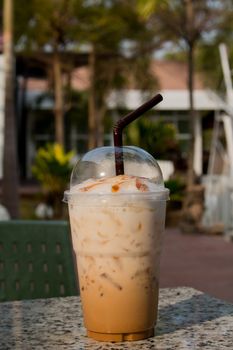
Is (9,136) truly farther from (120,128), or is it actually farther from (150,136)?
(120,128)

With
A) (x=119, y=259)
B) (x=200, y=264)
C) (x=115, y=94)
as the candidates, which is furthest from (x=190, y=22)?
(x=119, y=259)

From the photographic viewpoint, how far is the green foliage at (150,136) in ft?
Result: 52.5

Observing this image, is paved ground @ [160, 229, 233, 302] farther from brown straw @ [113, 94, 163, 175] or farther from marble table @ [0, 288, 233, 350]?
brown straw @ [113, 94, 163, 175]

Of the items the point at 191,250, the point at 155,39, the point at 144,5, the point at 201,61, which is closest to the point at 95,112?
the point at 155,39

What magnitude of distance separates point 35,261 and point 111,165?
1.06m

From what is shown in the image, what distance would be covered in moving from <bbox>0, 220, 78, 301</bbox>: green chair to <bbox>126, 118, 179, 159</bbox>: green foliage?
1291cm

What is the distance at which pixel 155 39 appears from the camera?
2198 centimetres

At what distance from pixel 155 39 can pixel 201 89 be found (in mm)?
8795

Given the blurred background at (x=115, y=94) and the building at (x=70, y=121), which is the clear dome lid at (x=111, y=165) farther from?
the building at (x=70, y=121)

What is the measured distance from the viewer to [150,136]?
16.1 metres

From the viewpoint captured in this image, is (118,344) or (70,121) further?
(70,121)

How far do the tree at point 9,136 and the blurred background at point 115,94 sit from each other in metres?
0.01

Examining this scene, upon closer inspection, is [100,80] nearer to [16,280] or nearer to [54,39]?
[54,39]

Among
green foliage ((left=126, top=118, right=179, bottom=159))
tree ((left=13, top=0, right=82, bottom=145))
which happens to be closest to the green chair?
green foliage ((left=126, top=118, right=179, bottom=159))
